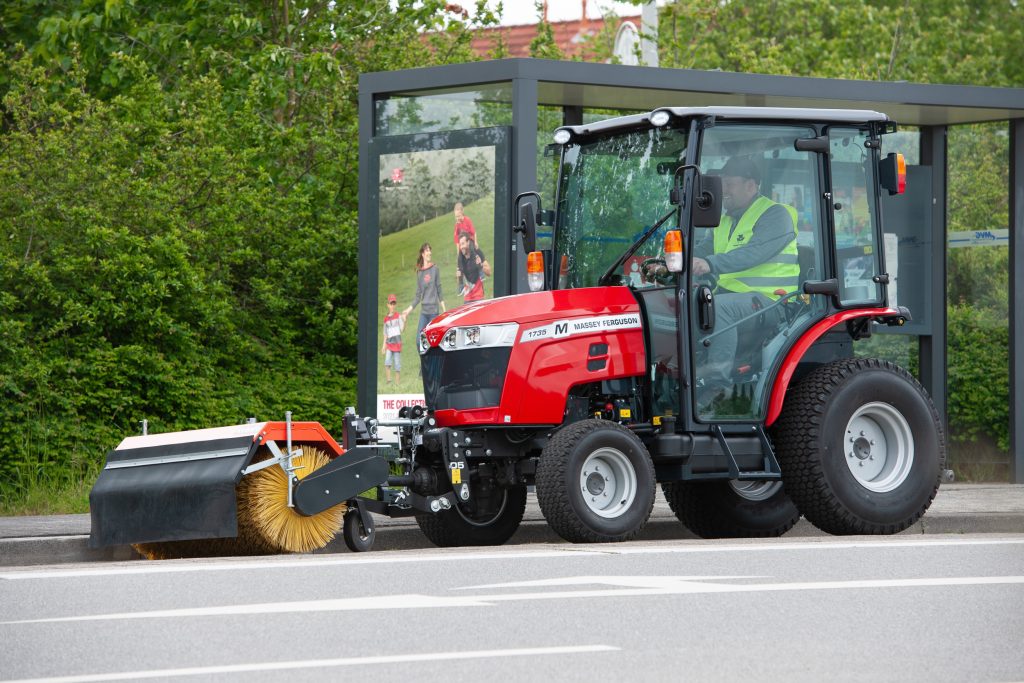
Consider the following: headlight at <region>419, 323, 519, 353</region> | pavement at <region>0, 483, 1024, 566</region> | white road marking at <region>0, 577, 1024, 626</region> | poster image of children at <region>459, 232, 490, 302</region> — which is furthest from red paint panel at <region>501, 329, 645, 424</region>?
poster image of children at <region>459, 232, 490, 302</region>

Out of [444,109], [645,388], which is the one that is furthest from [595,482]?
[444,109]

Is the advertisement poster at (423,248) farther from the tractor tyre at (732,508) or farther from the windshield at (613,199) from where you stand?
the tractor tyre at (732,508)

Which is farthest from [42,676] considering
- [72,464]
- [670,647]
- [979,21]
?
[979,21]

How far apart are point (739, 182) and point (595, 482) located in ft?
6.99

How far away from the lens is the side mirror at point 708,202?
10414mm

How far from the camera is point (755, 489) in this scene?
11742 millimetres

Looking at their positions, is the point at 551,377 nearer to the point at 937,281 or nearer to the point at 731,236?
the point at 731,236

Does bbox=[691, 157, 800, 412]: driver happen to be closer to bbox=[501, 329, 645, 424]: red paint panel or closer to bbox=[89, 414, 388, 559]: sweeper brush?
bbox=[501, 329, 645, 424]: red paint panel

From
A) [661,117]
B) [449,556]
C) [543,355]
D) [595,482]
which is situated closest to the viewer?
[449,556]

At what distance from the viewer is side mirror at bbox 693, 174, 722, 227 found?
34.2 feet

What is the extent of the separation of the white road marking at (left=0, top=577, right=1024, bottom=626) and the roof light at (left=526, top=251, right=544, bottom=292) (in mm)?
3624

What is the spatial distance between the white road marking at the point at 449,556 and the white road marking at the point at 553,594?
Answer: 1063mm

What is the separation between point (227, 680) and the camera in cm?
584

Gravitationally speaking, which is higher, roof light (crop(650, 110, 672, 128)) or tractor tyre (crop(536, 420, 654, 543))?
roof light (crop(650, 110, 672, 128))
